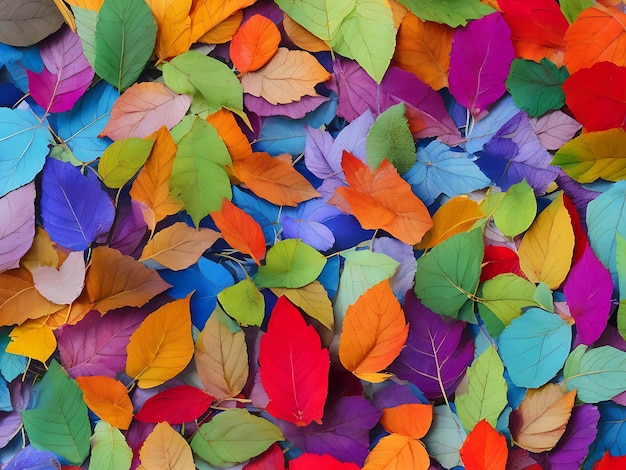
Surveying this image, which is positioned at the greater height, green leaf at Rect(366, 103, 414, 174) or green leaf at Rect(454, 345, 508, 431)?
green leaf at Rect(366, 103, 414, 174)

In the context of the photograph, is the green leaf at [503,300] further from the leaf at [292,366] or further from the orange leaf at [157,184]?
the orange leaf at [157,184]

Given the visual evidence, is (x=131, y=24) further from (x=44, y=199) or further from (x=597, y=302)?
(x=597, y=302)

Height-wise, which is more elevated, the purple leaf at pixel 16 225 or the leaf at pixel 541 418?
the purple leaf at pixel 16 225

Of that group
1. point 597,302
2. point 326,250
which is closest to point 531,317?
point 597,302

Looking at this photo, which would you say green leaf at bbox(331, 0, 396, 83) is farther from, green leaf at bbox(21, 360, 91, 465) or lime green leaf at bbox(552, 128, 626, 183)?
green leaf at bbox(21, 360, 91, 465)

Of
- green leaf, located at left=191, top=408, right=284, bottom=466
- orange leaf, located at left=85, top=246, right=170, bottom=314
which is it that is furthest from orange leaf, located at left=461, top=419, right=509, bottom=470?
orange leaf, located at left=85, top=246, right=170, bottom=314

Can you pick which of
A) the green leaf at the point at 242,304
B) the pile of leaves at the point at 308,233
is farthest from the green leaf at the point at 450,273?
→ the green leaf at the point at 242,304
